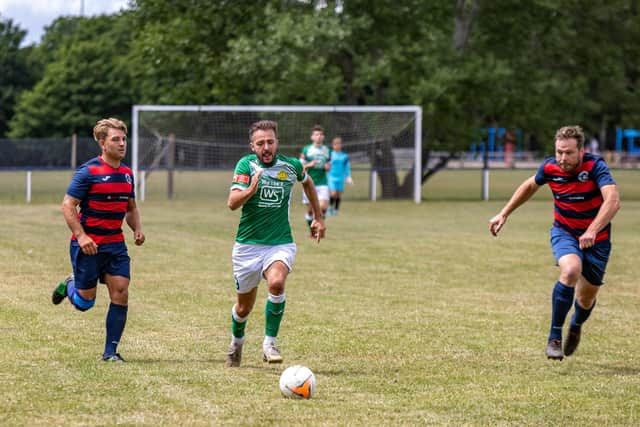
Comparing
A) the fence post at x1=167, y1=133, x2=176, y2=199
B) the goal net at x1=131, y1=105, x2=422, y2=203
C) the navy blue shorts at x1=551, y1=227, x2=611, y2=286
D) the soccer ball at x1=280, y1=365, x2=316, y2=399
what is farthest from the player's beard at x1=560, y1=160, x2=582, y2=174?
the fence post at x1=167, y1=133, x2=176, y2=199

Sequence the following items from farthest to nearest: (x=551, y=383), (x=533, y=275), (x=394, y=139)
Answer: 1. (x=394, y=139)
2. (x=533, y=275)
3. (x=551, y=383)

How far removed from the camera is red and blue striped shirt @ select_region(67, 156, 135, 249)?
796cm

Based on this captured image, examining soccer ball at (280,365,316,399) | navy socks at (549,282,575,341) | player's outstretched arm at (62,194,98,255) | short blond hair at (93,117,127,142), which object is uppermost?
short blond hair at (93,117,127,142)

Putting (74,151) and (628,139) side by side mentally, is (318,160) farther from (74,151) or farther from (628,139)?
(628,139)

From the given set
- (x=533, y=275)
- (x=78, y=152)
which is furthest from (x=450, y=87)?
(x=533, y=275)

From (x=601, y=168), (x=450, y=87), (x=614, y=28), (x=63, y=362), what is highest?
(x=614, y=28)

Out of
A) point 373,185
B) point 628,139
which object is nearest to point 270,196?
point 373,185

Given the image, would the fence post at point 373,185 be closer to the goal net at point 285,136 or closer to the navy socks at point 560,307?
the goal net at point 285,136

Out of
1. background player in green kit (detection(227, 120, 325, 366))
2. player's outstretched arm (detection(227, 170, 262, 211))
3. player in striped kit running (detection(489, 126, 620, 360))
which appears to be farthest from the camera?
player in striped kit running (detection(489, 126, 620, 360))

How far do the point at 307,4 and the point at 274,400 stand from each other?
28583 mm

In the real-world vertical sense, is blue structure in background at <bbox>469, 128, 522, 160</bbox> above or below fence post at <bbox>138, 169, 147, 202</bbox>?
above

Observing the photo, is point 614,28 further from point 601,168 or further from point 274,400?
point 274,400

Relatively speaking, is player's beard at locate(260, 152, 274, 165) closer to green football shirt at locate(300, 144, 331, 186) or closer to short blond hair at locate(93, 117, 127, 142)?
short blond hair at locate(93, 117, 127, 142)

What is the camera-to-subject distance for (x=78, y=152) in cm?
3588
